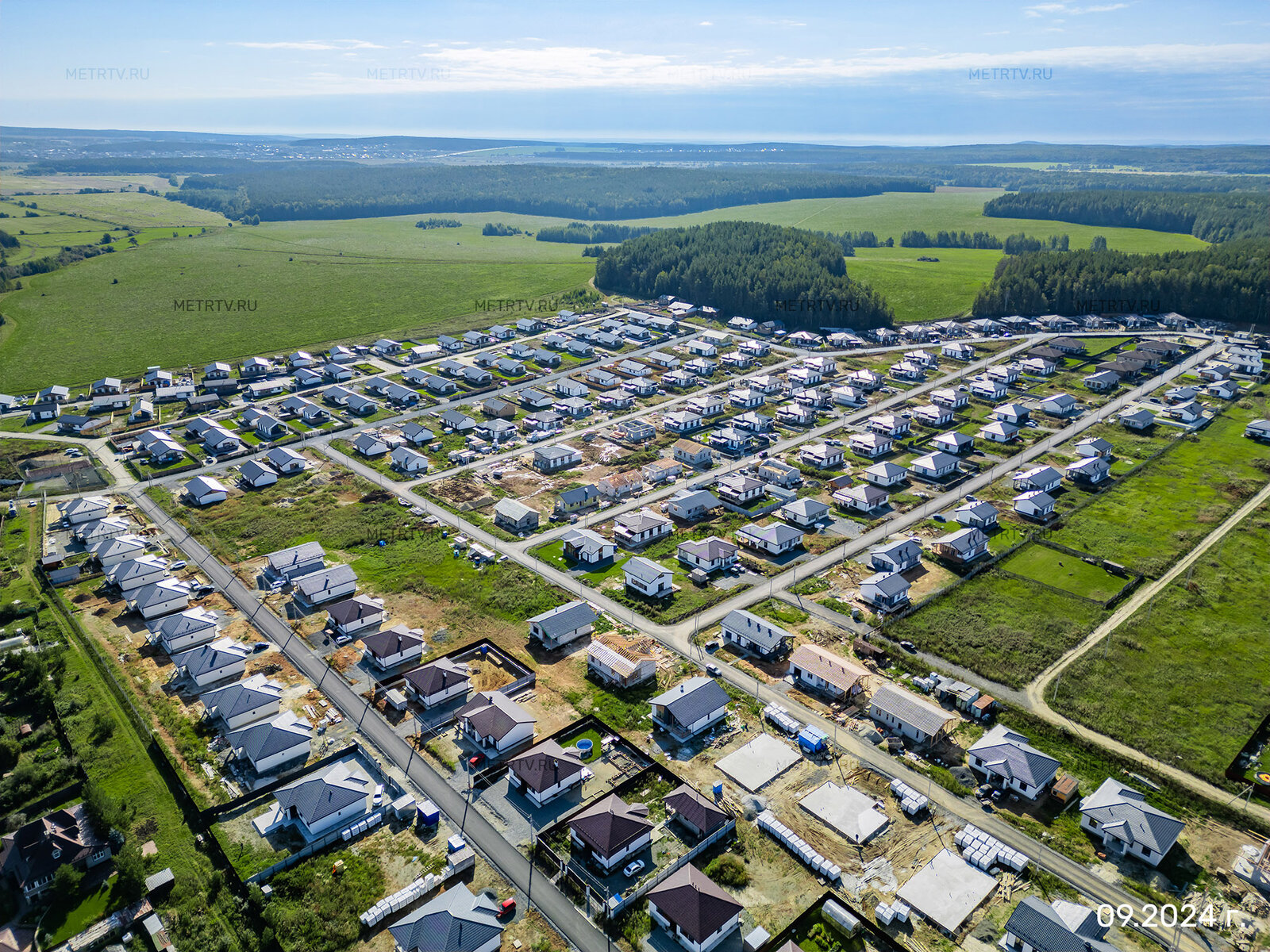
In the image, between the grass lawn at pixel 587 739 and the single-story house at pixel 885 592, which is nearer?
the grass lawn at pixel 587 739

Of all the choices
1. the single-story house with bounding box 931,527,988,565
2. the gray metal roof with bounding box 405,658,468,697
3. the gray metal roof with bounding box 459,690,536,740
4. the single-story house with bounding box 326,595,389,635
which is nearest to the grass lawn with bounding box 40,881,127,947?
the gray metal roof with bounding box 405,658,468,697

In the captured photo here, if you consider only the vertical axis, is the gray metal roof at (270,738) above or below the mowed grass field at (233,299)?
below

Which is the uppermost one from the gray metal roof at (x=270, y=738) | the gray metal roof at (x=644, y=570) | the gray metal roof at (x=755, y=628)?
the gray metal roof at (x=644, y=570)

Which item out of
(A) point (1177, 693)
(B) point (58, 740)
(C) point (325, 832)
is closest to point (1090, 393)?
(A) point (1177, 693)

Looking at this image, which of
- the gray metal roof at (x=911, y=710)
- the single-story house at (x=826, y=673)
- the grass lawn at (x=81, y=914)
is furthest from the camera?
the single-story house at (x=826, y=673)

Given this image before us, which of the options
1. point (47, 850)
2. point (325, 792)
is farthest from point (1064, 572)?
point (47, 850)

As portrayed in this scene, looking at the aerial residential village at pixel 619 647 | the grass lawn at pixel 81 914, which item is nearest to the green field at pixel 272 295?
the aerial residential village at pixel 619 647

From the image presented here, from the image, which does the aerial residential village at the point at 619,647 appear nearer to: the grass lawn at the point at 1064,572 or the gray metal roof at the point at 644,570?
the grass lawn at the point at 1064,572

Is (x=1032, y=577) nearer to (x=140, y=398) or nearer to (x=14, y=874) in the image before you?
(x=14, y=874)

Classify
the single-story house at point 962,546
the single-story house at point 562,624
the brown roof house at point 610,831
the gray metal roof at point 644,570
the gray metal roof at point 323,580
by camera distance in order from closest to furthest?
1. the brown roof house at point 610,831
2. the single-story house at point 562,624
3. the gray metal roof at point 323,580
4. the gray metal roof at point 644,570
5. the single-story house at point 962,546
